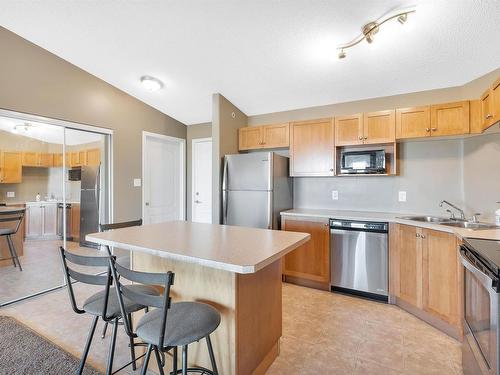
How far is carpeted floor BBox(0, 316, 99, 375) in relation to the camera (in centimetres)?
183

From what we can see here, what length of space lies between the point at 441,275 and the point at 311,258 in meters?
1.30

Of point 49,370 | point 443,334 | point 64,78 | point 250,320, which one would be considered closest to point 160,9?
point 64,78

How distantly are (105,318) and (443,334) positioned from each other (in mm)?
2621

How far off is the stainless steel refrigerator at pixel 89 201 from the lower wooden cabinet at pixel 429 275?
12.3ft

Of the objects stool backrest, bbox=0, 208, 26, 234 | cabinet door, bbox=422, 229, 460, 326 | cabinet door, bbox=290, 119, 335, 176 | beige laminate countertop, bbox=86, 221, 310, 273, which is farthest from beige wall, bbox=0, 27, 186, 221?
cabinet door, bbox=422, 229, 460, 326

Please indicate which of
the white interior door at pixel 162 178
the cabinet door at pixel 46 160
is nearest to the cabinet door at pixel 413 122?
the white interior door at pixel 162 178

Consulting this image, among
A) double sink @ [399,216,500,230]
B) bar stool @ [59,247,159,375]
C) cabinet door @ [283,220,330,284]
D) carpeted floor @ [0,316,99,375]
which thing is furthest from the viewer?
cabinet door @ [283,220,330,284]

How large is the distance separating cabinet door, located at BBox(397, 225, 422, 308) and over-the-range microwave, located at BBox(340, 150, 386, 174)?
0.75m

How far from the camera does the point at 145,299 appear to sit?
120 centimetres

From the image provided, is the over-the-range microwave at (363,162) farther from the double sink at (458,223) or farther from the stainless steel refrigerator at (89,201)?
the stainless steel refrigerator at (89,201)

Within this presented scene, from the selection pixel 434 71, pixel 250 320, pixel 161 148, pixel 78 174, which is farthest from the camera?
pixel 161 148

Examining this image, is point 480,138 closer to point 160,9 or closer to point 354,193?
point 354,193

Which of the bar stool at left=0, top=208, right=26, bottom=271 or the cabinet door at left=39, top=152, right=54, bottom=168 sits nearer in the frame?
the bar stool at left=0, top=208, right=26, bottom=271

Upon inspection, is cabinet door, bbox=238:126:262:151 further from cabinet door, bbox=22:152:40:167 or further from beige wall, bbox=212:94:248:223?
cabinet door, bbox=22:152:40:167
